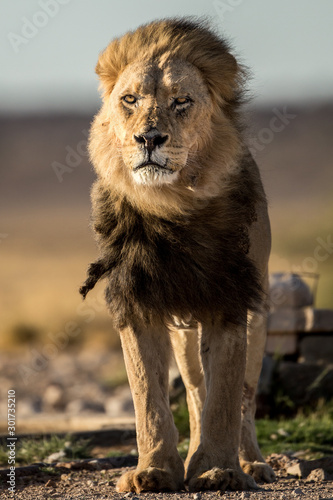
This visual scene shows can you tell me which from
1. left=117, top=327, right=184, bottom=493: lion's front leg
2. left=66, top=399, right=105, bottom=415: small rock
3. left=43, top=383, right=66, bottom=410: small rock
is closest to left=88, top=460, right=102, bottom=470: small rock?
left=117, top=327, right=184, bottom=493: lion's front leg

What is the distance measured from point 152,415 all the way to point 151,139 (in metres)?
1.34

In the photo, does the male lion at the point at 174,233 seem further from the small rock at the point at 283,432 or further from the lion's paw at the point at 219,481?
the small rock at the point at 283,432

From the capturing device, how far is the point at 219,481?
4277 millimetres

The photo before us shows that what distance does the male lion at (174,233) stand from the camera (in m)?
4.40

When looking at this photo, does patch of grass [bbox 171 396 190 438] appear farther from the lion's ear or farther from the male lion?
the lion's ear

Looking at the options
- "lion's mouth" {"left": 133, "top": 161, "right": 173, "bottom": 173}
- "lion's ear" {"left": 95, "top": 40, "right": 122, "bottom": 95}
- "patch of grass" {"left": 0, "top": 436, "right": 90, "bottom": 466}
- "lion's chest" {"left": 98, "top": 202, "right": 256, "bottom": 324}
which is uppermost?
"lion's ear" {"left": 95, "top": 40, "right": 122, "bottom": 95}

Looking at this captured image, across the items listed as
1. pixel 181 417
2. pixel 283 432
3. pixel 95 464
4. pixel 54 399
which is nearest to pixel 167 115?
pixel 95 464

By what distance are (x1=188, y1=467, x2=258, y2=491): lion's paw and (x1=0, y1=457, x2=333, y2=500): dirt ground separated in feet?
0.22

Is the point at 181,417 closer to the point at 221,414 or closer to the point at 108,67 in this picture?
the point at 221,414

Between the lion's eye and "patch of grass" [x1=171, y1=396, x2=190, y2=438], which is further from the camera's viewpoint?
"patch of grass" [x1=171, y1=396, x2=190, y2=438]

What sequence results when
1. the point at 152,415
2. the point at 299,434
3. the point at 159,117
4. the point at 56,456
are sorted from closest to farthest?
the point at 159,117 → the point at 152,415 → the point at 56,456 → the point at 299,434

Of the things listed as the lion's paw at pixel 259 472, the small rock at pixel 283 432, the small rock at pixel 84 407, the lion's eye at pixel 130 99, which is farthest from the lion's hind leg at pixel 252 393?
the small rock at pixel 84 407

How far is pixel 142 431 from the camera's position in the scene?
450 cm

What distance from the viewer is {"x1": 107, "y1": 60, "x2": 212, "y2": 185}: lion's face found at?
4.32m
